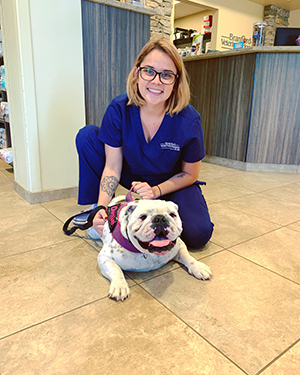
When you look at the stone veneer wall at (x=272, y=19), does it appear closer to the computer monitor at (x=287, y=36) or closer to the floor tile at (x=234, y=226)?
the computer monitor at (x=287, y=36)

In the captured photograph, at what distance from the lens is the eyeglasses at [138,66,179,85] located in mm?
1309

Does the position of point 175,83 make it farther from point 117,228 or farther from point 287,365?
point 287,365

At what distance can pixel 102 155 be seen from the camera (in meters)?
1.69

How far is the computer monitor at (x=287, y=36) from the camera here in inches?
128

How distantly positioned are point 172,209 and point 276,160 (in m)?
2.58

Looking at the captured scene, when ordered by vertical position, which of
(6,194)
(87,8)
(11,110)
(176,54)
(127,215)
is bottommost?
(6,194)

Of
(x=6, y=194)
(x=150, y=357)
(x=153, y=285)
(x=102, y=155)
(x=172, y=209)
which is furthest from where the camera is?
(x=6, y=194)

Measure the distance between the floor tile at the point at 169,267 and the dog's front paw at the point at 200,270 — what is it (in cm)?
9

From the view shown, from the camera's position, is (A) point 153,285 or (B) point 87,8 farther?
(B) point 87,8

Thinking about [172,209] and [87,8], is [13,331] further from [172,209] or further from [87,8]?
[87,8]

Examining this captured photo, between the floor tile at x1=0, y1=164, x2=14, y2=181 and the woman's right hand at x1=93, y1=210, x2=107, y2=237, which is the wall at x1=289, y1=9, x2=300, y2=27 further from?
the woman's right hand at x1=93, y1=210, x2=107, y2=237

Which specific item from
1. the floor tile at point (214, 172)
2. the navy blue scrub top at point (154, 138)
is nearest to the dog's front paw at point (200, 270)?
the navy blue scrub top at point (154, 138)

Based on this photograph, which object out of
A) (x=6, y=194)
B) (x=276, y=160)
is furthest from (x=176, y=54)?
(x=276, y=160)

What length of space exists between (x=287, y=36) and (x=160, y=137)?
270 centimetres
